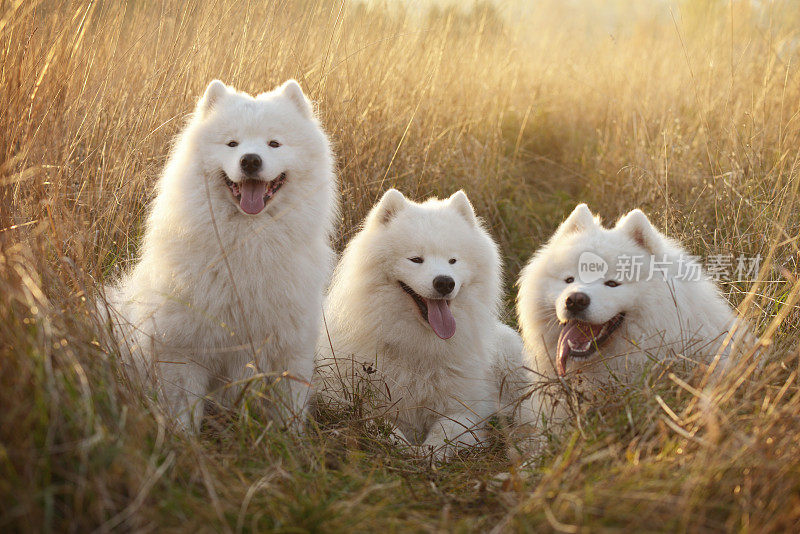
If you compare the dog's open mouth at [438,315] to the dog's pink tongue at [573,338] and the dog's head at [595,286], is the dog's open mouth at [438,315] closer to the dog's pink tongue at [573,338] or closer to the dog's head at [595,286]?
the dog's head at [595,286]

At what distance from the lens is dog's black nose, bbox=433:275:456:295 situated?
3.25 meters

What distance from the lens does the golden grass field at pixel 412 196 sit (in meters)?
1.85

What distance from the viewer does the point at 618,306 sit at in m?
2.99

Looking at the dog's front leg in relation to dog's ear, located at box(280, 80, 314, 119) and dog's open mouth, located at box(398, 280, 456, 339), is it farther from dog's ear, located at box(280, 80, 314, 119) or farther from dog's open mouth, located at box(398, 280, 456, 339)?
dog's ear, located at box(280, 80, 314, 119)

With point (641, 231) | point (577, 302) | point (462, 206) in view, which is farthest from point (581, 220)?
point (462, 206)

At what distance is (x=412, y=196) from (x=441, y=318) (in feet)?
5.73

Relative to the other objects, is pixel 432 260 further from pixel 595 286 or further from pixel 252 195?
pixel 252 195

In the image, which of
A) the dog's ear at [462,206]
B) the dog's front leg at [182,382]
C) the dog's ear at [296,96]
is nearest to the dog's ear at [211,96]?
the dog's ear at [296,96]

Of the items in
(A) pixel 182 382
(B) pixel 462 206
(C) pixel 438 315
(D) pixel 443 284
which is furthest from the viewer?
(B) pixel 462 206

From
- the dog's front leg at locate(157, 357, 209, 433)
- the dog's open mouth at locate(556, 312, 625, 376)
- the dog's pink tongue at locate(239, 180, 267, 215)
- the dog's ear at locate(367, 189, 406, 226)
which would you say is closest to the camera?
the dog's front leg at locate(157, 357, 209, 433)

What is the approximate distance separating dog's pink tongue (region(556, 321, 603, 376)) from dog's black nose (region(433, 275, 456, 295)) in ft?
1.84

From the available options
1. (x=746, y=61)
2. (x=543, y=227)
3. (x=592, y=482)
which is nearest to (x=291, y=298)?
(x=592, y=482)

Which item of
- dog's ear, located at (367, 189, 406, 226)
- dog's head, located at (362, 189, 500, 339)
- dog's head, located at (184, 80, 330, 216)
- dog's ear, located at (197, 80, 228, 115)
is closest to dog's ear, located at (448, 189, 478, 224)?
dog's head, located at (362, 189, 500, 339)

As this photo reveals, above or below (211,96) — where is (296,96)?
above
